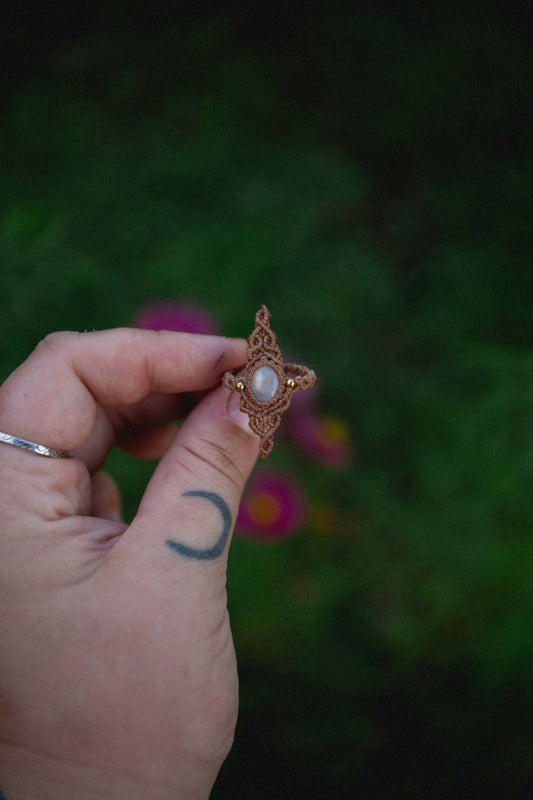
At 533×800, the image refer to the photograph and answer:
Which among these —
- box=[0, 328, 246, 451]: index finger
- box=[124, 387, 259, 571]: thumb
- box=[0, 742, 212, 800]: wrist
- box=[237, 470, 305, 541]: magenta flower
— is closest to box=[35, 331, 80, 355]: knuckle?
box=[0, 328, 246, 451]: index finger

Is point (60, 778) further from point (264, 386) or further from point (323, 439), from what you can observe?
point (323, 439)

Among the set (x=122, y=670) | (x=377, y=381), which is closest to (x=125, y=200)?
(x=377, y=381)

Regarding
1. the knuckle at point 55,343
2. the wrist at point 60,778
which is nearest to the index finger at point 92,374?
the knuckle at point 55,343

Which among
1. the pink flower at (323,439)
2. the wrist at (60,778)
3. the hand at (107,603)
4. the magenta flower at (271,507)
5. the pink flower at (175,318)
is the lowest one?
the wrist at (60,778)

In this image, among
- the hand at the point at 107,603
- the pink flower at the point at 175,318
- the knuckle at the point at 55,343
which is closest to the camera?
the hand at the point at 107,603

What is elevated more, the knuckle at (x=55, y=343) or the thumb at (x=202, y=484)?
the knuckle at (x=55, y=343)

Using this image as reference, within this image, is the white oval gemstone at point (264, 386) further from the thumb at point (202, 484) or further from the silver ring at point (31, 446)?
the silver ring at point (31, 446)
